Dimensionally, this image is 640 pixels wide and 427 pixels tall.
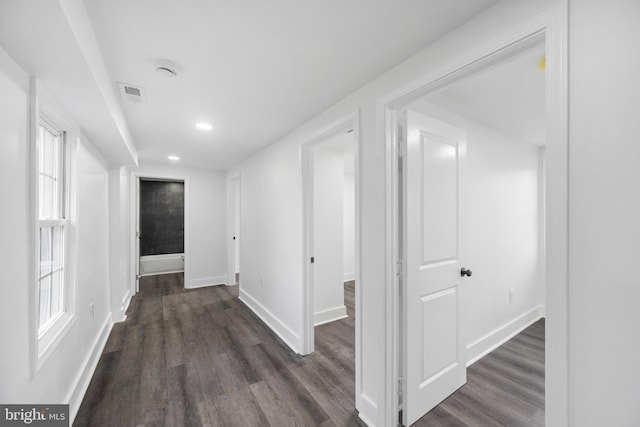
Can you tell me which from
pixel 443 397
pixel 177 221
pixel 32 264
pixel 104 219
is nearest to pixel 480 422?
pixel 443 397

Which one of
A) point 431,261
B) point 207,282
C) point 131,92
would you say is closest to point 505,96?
point 431,261

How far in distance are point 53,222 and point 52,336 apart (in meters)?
0.72

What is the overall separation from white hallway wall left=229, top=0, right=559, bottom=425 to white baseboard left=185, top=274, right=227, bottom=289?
1.41 metres

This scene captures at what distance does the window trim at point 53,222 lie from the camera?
130cm

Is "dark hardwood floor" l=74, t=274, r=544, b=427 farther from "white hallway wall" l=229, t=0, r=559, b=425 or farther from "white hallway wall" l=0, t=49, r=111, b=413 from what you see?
"white hallway wall" l=0, t=49, r=111, b=413

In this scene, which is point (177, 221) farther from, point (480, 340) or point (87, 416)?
point (480, 340)

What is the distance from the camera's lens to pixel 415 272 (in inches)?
66.7

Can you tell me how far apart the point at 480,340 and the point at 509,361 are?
11.1 inches

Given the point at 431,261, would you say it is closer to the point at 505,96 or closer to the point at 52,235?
the point at 505,96

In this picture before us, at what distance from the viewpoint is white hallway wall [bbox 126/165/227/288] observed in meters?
4.89

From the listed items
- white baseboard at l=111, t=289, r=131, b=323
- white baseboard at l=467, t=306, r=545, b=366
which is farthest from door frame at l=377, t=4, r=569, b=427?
white baseboard at l=111, t=289, r=131, b=323

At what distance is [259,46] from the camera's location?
1.36 meters

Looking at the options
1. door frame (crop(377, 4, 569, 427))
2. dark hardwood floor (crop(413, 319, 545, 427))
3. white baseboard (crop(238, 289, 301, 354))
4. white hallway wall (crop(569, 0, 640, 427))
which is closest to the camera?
white hallway wall (crop(569, 0, 640, 427))

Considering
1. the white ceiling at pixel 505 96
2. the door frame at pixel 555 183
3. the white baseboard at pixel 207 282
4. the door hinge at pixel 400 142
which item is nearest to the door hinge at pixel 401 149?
the door hinge at pixel 400 142
